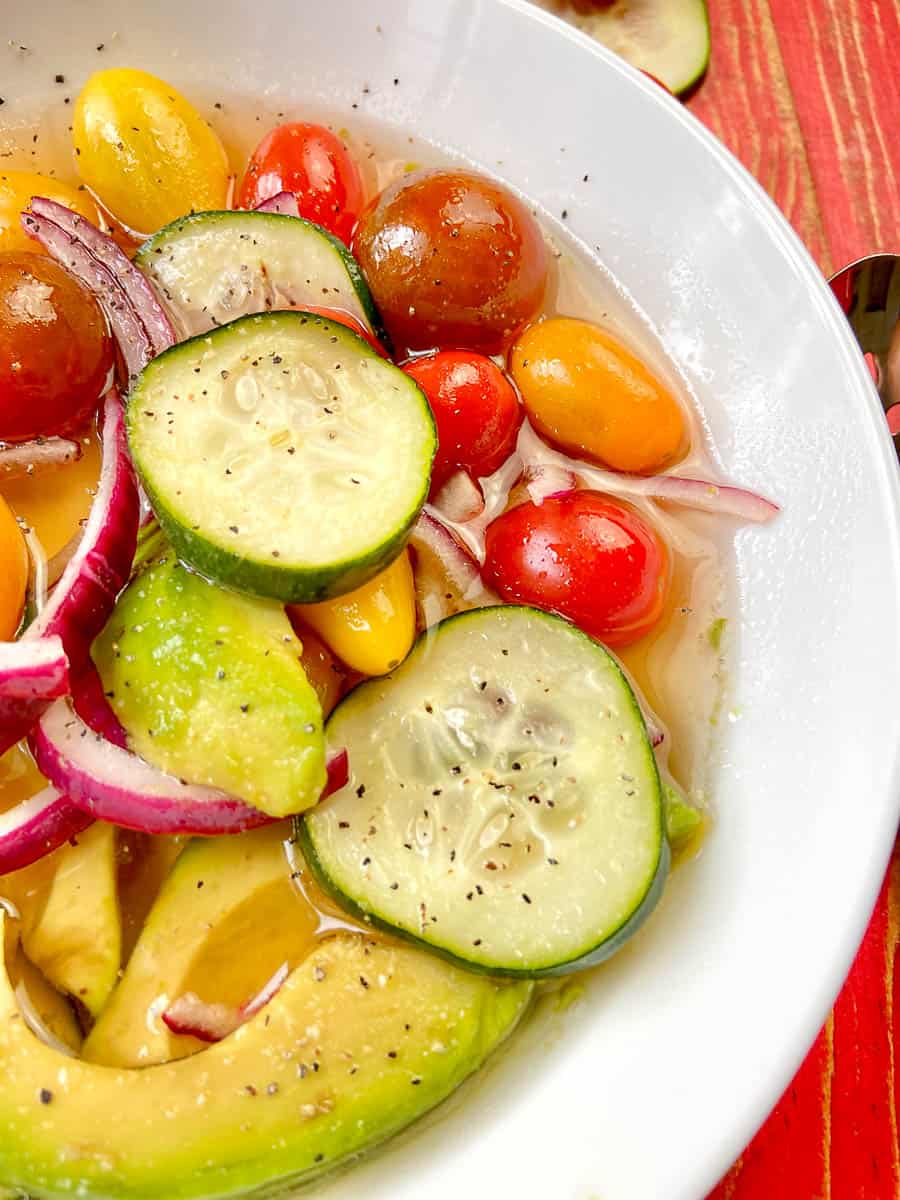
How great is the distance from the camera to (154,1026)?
3.76ft

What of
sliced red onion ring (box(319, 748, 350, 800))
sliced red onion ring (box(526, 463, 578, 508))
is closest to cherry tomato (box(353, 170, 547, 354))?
sliced red onion ring (box(526, 463, 578, 508))

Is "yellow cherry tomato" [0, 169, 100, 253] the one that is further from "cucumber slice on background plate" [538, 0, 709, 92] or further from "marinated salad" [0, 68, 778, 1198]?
"cucumber slice on background plate" [538, 0, 709, 92]

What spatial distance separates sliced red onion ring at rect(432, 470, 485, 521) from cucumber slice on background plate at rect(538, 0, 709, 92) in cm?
108

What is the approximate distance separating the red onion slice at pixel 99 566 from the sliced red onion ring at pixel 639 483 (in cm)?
59

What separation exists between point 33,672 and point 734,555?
972 mm

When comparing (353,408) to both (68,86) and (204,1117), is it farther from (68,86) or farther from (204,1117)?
(68,86)

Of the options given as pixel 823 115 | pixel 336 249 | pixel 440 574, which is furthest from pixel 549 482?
pixel 823 115

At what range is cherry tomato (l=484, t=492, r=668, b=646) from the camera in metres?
1.41

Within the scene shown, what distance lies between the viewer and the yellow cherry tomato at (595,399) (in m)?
1.50

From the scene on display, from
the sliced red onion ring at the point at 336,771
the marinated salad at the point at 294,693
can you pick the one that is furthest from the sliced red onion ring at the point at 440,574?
the sliced red onion ring at the point at 336,771

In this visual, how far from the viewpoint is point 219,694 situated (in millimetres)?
1119

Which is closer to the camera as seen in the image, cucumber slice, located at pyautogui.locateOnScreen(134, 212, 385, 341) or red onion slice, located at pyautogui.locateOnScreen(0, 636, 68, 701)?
red onion slice, located at pyautogui.locateOnScreen(0, 636, 68, 701)

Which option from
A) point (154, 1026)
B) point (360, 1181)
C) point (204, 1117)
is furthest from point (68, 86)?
point (360, 1181)

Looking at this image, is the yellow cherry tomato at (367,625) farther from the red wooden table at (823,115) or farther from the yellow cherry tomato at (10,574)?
the red wooden table at (823,115)
